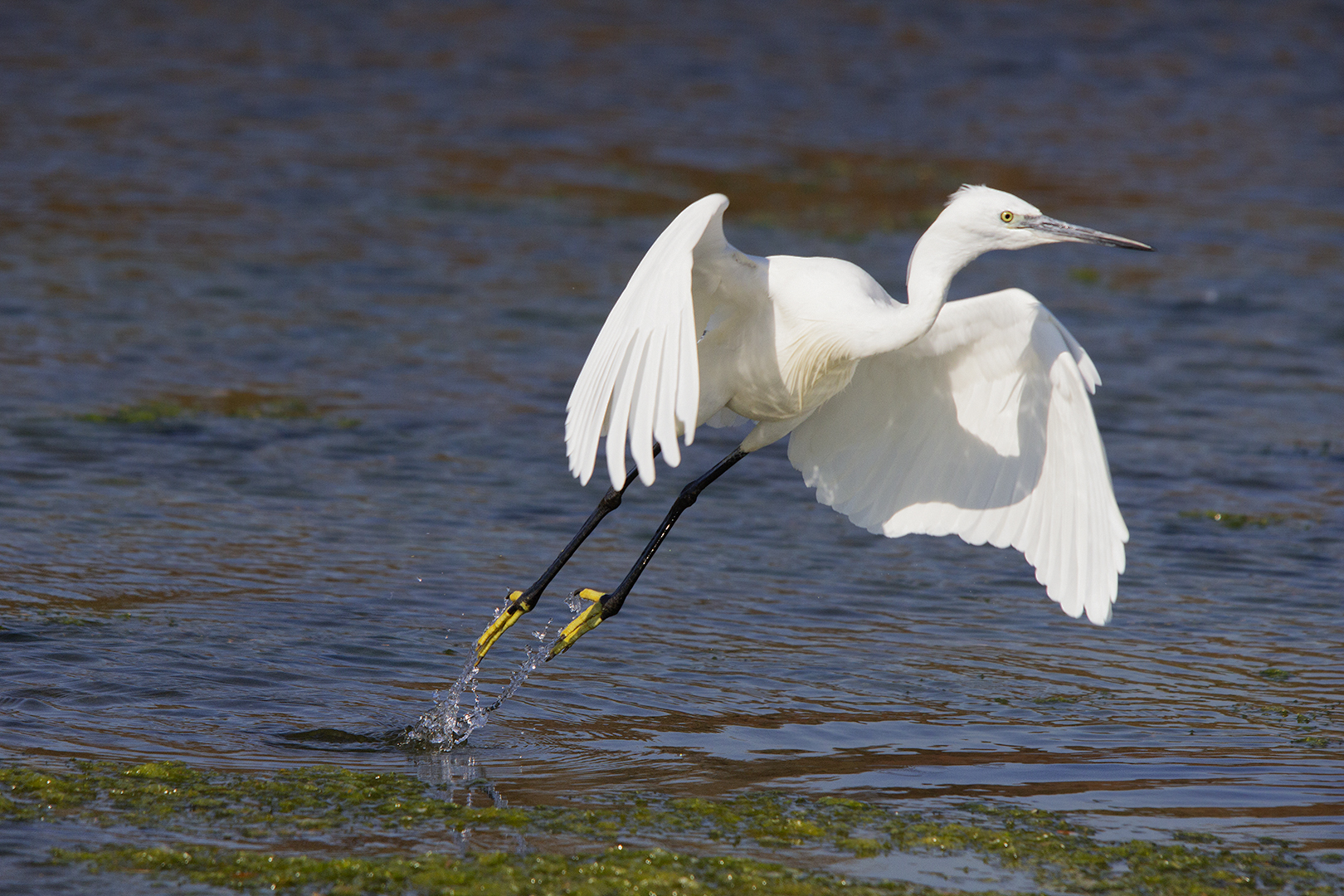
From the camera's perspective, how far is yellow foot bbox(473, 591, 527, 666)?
579 cm

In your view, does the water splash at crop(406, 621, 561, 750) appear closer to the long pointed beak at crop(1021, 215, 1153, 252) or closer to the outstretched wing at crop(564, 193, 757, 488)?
the outstretched wing at crop(564, 193, 757, 488)

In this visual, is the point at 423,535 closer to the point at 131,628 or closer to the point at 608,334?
the point at 131,628

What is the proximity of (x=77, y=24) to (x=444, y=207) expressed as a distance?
6.77m

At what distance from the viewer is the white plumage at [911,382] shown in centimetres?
482

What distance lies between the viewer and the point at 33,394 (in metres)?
8.73

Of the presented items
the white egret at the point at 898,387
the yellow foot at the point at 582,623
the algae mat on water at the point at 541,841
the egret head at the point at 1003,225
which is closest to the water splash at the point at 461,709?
the yellow foot at the point at 582,623

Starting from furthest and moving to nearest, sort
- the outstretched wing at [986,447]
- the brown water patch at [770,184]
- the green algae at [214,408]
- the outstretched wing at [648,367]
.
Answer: the brown water patch at [770,184]
the green algae at [214,408]
the outstretched wing at [986,447]
the outstretched wing at [648,367]

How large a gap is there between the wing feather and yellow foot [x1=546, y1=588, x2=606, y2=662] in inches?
47.7

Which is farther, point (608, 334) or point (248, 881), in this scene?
point (608, 334)

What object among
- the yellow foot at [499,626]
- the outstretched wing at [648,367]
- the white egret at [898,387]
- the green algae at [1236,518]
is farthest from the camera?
the green algae at [1236,518]

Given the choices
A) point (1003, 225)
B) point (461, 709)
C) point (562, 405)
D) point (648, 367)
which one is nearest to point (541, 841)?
point (461, 709)

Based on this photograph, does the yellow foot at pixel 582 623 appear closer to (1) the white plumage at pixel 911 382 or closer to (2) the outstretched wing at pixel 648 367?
(1) the white plumage at pixel 911 382

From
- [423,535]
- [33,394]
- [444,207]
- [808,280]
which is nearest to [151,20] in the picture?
[444,207]

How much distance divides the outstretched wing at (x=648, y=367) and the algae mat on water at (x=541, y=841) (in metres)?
1.01
